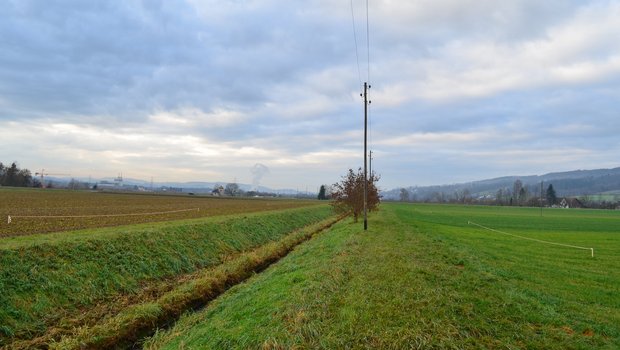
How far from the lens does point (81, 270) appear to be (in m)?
13.8

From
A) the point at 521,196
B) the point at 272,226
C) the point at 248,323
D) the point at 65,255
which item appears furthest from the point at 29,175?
the point at 521,196

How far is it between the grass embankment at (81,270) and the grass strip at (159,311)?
40.2 inches

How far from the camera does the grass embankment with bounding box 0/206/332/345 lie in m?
10.7

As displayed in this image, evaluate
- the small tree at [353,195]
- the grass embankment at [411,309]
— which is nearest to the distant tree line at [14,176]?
the small tree at [353,195]

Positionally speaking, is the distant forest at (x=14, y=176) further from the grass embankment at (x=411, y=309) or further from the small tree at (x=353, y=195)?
the grass embankment at (x=411, y=309)

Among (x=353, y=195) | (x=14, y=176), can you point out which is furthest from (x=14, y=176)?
(x=353, y=195)

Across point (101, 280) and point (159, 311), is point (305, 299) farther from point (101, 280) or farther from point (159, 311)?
point (101, 280)

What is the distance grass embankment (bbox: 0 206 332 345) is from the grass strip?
3.35 ft

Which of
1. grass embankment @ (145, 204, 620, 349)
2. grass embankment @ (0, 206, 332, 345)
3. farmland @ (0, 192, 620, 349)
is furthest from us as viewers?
grass embankment @ (0, 206, 332, 345)

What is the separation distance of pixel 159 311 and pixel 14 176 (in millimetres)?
151146

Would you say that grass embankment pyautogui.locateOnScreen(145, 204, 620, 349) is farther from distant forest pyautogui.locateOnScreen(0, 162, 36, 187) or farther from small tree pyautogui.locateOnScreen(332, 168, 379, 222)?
distant forest pyautogui.locateOnScreen(0, 162, 36, 187)

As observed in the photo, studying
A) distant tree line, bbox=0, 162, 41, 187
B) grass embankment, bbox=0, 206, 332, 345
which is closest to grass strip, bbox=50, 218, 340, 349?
grass embankment, bbox=0, 206, 332, 345

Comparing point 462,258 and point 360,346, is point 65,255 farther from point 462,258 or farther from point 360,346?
point 462,258

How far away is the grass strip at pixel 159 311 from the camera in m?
9.75
